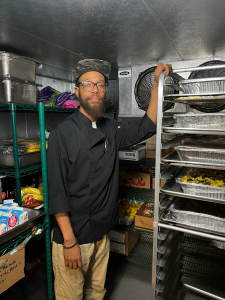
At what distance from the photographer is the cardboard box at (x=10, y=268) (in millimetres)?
1300

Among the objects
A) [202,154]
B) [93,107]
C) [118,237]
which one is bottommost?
[118,237]

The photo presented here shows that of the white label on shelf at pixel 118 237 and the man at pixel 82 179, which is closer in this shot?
the man at pixel 82 179

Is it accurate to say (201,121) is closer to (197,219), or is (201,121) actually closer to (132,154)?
(197,219)

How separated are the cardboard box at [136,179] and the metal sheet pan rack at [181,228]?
21.4 inches

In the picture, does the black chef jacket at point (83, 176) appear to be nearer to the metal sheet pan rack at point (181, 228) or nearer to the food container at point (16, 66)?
the metal sheet pan rack at point (181, 228)

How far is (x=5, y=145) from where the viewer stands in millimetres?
1842

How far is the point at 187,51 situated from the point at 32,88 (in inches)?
52.7

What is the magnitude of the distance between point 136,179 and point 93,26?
1.59m

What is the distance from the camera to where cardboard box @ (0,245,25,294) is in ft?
4.26

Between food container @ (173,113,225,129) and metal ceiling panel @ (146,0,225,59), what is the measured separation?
0.55 meters

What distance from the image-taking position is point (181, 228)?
4.32 feet

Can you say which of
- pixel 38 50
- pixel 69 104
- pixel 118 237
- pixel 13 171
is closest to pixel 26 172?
pixel 13 171

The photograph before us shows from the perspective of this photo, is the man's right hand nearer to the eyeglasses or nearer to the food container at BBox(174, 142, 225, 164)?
the food container at BBox(174, 142, 225, 164)

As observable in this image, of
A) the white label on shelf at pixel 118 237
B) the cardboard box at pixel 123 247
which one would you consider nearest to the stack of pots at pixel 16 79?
the white label on shelf at pixel 118 237
